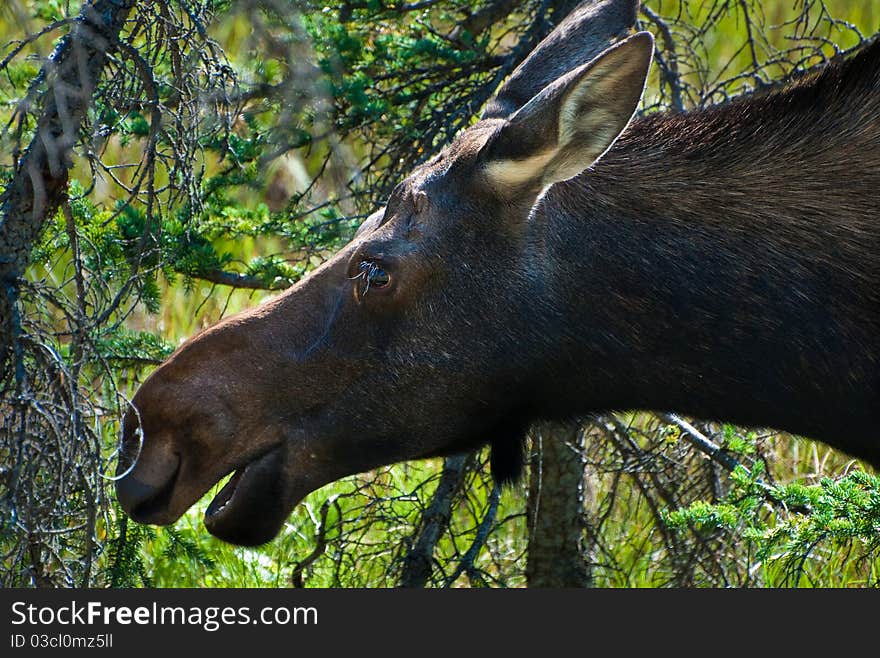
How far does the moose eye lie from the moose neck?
0.44m

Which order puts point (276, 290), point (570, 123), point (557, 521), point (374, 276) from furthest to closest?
1. point (557, 521)
2. point (276, 290)
3. point (374, 276)
4. point (570, 123)

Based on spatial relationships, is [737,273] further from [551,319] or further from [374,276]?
[374,276]

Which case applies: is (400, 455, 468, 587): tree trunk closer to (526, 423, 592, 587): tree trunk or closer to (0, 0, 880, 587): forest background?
(0, 0, 880, 587): forest background

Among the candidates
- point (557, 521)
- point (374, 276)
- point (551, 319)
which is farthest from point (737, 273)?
point (557, 521)

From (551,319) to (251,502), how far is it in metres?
0.95

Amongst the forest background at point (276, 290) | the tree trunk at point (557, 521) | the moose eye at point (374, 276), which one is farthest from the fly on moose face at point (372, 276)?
the tree trunk at point (557, 521)

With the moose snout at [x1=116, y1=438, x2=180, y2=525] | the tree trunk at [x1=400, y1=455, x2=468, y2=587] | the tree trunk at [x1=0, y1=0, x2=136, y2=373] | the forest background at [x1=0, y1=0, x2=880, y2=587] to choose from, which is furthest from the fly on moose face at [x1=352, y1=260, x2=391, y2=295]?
the tree trunk at [x1=400, y1=455, x2=468, y2=587]

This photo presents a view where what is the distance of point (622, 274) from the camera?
3.39 m

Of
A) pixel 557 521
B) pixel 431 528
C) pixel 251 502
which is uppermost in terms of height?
pixel 557 521

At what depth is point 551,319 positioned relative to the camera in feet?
11.2

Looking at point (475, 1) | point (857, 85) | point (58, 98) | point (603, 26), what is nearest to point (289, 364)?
point (58, 98)

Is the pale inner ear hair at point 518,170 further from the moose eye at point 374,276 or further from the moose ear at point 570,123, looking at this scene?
the moose eye at point 374,276

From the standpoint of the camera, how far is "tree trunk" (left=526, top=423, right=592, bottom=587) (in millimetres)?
5141

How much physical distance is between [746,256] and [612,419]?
154 cm
